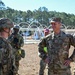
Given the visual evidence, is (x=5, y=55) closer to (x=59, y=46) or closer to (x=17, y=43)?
(x=59, y=46)

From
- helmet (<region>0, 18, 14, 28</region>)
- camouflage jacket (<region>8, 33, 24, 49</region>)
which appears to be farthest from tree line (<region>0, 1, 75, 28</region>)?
helmet (<region>0, 18, 14, 28</region>)

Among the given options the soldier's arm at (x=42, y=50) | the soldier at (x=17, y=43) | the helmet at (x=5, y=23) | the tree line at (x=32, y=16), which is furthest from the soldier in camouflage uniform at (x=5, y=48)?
the tree line at (x=32, y=16)

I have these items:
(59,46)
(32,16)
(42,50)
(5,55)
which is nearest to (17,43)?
(42,50)

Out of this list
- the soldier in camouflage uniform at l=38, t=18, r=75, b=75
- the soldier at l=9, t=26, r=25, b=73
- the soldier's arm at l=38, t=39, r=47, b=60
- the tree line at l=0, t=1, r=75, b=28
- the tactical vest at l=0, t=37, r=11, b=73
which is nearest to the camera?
the tactical vest at l=0, t=37, r=11, b=73

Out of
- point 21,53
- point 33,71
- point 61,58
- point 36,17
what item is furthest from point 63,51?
point 36,17

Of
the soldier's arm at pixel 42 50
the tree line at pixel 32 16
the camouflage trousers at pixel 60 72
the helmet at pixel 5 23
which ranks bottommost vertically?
the camouflage trousers at pixel 60 72

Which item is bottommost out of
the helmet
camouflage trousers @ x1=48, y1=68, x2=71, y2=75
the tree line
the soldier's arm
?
camouflage trousers @ x1=48, y1=68, x2=71, y2=75

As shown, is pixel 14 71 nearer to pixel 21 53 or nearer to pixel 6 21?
pixel 6 21

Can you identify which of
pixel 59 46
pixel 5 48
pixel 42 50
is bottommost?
pixel 42 50

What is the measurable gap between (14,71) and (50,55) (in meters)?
1.86

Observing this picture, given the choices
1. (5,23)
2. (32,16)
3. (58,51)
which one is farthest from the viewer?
(32,16)

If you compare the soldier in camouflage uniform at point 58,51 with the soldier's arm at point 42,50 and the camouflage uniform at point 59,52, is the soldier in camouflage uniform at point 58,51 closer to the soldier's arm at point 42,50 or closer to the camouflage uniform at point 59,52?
the camouflage uniform at point 59,52

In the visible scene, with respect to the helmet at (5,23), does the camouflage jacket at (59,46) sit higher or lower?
lower

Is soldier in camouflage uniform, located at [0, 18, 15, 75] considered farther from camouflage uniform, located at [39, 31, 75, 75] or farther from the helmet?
camouflage uniform, located at [39, 31, 75, 75]
